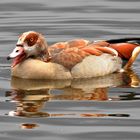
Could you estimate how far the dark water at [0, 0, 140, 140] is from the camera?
12758mm

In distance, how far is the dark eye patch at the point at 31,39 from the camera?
624 inches

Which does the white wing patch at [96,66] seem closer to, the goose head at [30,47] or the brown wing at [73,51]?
the brown wing at [73,51]

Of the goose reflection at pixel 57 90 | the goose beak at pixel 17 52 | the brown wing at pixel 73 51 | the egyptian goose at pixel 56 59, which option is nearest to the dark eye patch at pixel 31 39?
the egyptian goose at pixel 56 59

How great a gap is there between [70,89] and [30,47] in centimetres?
117

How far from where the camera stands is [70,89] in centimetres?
1538

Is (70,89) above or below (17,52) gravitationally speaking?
below

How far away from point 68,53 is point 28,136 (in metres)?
3.68

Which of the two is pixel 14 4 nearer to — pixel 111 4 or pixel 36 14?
pixel 36 14

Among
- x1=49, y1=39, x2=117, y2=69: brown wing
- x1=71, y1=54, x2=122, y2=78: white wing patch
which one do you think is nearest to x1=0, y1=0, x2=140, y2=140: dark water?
x1=71, y1=54, x2=122, y2=78: white wing patch

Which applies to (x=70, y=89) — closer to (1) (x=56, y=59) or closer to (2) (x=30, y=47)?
(1) (x=56, y=59)

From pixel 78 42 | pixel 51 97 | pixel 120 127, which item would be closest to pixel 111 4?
pixel 78 42

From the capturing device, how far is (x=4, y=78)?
16031mm

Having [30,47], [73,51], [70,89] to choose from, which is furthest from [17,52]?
[70,89]

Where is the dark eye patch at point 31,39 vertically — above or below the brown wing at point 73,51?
above
